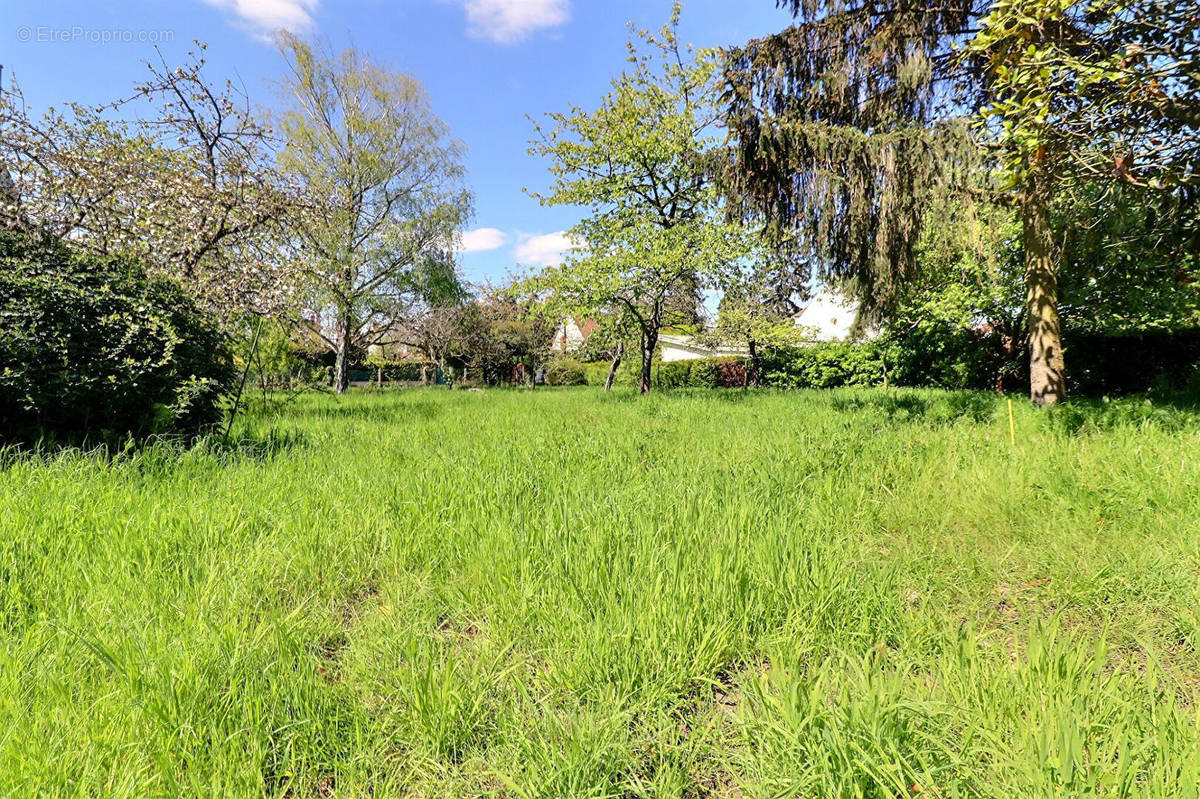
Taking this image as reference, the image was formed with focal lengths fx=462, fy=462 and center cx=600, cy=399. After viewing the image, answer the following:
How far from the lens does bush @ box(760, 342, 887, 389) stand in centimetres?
1605

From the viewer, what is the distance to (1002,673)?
1.49 meters

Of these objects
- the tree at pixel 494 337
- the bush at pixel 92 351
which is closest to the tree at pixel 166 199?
the bush at pixel 92 351

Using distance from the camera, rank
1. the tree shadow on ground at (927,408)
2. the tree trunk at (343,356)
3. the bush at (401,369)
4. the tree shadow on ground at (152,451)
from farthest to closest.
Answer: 1. the bush at (401,369)
2. the tree trunk at (343,356)
3. the tree shadow on ground at (927,408)
4. the tree shadow on ground at (152,451)

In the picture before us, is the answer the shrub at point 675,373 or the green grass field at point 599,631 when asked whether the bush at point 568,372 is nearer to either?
the shrub at point 675,373

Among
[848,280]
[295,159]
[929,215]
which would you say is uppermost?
[295,159]

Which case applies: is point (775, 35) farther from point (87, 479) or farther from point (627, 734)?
point (87, 479)

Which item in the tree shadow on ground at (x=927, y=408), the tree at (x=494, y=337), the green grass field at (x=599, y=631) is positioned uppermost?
the tree at (x=494, y=337)

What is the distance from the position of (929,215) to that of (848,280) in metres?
1.24

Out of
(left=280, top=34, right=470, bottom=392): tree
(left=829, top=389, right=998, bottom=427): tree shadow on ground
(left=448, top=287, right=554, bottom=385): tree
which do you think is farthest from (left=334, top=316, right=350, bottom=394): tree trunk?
Answer: (left=829, top=389, right=998, bottom=427): tree shadow on ground

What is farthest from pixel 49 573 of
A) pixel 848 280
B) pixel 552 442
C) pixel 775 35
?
pixel 775 35

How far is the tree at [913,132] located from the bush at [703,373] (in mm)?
14534

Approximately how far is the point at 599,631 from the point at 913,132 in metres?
7.37

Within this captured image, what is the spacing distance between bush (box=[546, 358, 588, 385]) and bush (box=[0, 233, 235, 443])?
23685 millimetres

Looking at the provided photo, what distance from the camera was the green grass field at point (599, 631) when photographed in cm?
125
